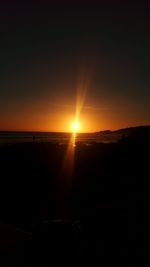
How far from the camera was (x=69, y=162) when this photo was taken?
817 inches

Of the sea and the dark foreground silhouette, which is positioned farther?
the sea

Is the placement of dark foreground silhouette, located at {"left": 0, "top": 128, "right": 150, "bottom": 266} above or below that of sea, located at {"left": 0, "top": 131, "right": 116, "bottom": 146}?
below

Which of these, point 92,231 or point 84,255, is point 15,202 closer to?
point 92,231

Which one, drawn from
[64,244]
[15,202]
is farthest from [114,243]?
[15,202]

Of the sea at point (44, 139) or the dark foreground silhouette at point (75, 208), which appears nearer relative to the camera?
the dark foreground silhouette at point (75, 208)

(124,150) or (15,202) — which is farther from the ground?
(124,150)

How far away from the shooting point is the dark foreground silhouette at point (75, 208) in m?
5.98

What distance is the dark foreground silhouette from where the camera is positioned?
598cm

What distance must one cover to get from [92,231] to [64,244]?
2.18m

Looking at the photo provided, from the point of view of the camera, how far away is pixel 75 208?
11.4m

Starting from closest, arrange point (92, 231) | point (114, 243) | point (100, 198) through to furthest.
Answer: point (114, 243) → point (92, 231) → point (100, 198)

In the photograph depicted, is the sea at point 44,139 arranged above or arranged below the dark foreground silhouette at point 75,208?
above

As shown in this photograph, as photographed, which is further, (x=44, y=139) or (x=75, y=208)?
(x=44, y=139)

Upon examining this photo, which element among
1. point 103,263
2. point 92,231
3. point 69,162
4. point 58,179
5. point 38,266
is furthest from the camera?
point 69,162
